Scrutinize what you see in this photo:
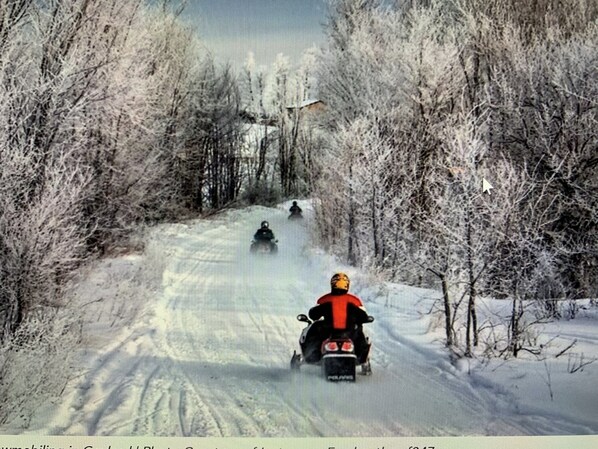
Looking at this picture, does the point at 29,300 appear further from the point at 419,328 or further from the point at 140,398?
the point at 419,328

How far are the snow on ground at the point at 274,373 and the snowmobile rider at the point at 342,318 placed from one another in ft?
0.51

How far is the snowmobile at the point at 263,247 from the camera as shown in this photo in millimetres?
4066

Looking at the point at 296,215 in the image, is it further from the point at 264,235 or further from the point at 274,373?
the point at 274,373

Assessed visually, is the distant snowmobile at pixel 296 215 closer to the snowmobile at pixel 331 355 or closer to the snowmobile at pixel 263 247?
the snowmobile at pixel 263 247

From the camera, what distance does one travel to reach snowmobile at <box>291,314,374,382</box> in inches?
107

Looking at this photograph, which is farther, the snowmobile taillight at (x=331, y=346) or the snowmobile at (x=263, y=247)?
the snowmobile at (x=263, y=247)

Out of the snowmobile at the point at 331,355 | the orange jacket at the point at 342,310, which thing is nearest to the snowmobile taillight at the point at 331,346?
the snowmobile at the point at 331,355

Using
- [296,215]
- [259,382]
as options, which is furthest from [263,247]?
[259,382]

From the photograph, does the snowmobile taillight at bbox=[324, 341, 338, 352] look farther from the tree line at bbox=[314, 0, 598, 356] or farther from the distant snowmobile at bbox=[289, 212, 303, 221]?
the distant snowmobile at bbox=[289, 212, 303, 221]

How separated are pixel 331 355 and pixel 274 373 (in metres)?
0.37

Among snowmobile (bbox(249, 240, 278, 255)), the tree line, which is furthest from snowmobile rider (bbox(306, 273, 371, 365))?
snowmobile (bbox(249, 240, 278, 255))

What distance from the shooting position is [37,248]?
327cm

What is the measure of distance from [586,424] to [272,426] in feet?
4.45

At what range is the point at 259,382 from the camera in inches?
110
